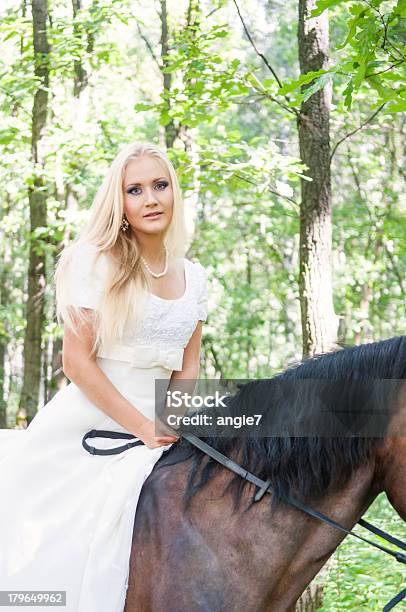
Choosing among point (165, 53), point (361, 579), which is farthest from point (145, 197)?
point (165, 53)

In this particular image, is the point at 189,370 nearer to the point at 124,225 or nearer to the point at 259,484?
the point at 124,225

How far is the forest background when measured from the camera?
223 inches

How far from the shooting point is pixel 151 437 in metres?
2.89

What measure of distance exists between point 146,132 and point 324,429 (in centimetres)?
1542

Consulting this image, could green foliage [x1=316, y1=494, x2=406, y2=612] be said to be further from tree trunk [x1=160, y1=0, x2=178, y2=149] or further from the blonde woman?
tree trunk [x1=160, y1=0, x2=178, y2=149]

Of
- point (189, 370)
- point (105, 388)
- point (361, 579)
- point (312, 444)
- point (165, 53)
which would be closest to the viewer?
point (312, 444)

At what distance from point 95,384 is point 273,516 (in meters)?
0.83

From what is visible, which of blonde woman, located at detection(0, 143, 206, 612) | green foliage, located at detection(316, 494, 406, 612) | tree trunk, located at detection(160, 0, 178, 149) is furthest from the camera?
tree trunk, located at detection(160, 0, 178, 149)

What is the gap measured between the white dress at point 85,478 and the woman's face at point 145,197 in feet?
0.79

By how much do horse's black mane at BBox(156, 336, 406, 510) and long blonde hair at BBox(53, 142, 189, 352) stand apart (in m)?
0.56

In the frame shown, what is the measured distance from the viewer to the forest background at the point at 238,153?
5.65 m

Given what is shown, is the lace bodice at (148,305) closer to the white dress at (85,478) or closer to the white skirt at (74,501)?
the white dress at (85,478)

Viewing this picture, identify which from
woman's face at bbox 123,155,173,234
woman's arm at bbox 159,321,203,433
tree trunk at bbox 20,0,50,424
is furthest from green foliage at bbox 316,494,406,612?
tree trunk at bbox 20,0,50,424


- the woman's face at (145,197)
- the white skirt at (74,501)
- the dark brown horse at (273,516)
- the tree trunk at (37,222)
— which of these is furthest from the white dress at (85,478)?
the tree trunk at (37,222)
